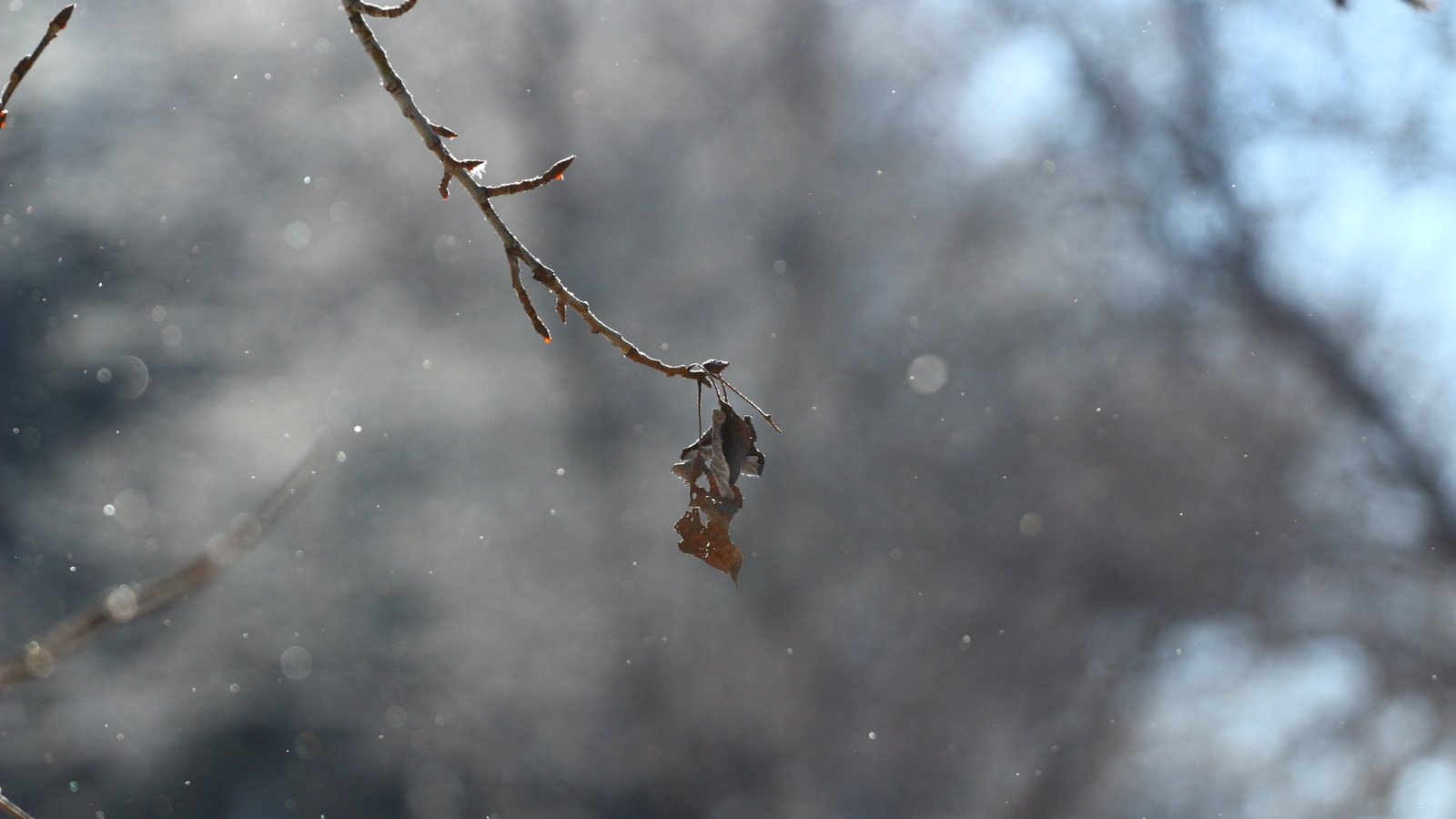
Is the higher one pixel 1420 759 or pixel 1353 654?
pixel 1353 654

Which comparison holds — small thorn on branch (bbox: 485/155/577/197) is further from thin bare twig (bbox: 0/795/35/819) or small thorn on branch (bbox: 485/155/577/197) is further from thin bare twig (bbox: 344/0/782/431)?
thin bare twig (bbox: 0/795/35/819)

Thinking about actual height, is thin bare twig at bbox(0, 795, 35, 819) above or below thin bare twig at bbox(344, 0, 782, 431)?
below

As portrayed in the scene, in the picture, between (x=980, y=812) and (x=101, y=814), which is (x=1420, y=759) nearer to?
(x=980, y=812)

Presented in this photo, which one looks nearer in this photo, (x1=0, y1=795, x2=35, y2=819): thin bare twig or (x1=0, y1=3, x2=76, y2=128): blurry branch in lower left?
(x1=0, y1=795, x2=35, y2=819): thin bare twig

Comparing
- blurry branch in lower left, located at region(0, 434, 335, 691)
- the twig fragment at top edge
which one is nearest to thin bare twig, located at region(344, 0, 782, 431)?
the twig fragment at top edge

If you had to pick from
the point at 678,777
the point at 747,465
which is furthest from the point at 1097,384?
the point at 747,465

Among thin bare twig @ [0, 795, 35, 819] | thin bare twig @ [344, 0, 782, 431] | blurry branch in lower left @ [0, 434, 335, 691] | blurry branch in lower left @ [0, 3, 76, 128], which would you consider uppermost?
thin bare twig @ [344, 0, 782, 431]

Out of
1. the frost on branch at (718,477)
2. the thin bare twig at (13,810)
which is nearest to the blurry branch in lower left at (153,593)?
the thin bare twig at (13,810)

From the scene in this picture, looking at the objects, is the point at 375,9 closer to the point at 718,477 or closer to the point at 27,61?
the point at 27,61
